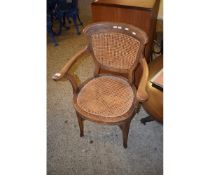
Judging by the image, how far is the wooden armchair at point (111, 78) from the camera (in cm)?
155

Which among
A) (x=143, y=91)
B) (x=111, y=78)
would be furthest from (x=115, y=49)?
(x=143, y=91)

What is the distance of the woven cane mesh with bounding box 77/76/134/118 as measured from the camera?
1.56 meters

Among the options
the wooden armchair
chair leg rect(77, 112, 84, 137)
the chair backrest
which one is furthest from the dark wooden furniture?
chair leg rect(77, 112, 84, 137)

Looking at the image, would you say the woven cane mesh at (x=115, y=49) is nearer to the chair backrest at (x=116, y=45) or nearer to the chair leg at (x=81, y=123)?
the chair backrest at (x=116, y=45)

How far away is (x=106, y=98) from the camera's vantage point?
164 cm

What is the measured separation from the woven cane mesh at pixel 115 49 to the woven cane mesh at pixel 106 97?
13 centimetres

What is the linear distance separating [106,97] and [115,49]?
369 mm

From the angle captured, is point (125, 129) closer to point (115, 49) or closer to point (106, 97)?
point (106, 97)

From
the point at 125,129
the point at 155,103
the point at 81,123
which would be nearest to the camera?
the point at 155,103
